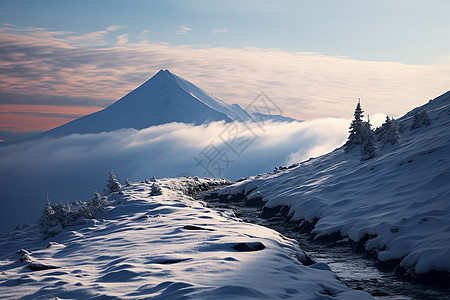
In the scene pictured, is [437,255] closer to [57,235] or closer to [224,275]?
[224,275]

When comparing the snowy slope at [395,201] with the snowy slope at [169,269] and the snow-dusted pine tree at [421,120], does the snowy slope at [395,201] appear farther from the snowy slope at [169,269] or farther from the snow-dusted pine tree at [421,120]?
the snowy slope at [169,269]

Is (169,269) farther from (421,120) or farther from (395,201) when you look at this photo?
(421,120)

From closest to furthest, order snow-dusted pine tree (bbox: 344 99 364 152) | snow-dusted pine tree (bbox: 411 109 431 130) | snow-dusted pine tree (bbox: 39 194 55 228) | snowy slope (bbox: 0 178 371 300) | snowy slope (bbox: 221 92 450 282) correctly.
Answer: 1. snowy slope (bbox: 0 178 371 300)
2. snowy slope (bbox: 221 92 450 282)
3. snow-dusted pine tree (bbox: 39 194 55 228)
4. snow-dusted pine tree (bbox: 411 109 431 130)
5. snow-dusted pine tree (bbox: 344 99 364 152)

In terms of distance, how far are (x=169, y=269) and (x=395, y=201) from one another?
1480cm

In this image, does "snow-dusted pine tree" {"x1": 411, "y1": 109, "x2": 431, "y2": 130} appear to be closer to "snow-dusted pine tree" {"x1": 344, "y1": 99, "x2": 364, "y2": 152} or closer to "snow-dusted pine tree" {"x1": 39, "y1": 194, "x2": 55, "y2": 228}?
"snow-dusted pine tree" {"x1": 344, "y1": 99, "x2": 364, "y2": 152}

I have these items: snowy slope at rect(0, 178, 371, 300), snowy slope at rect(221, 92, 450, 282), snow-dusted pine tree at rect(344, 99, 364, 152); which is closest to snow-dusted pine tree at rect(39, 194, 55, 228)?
snowy slope at rect(0, 178, 371, 300)

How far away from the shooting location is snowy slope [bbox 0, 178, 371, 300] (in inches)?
369

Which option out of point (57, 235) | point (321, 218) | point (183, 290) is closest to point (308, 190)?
point (321, 218)

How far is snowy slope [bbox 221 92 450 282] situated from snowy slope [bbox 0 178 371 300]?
161 inches

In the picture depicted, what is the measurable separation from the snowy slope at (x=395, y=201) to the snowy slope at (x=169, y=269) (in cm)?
408

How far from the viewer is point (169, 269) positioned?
36.6 feet

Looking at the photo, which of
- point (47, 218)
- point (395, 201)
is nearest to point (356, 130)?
point (395, 201)

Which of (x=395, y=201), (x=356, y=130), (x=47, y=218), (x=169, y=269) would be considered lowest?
(x=47, y=218)

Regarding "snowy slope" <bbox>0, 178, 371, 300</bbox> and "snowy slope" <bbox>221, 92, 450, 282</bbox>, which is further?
"snowy slope" <bbox>221, 92, 450, 282</bbox>
